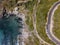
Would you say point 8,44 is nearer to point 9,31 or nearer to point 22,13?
point 9,31

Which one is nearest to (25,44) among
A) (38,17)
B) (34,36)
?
(34,36)

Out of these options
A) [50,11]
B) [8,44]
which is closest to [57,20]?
[50,11]

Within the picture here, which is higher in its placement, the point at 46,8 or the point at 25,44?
the point at 46,8

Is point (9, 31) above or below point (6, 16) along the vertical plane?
below

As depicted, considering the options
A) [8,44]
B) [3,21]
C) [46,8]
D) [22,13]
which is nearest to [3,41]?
[8,44]

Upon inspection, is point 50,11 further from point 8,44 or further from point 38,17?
point 8,44

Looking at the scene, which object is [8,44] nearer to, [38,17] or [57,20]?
[38,17]

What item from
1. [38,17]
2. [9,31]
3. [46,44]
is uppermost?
[38,17]
